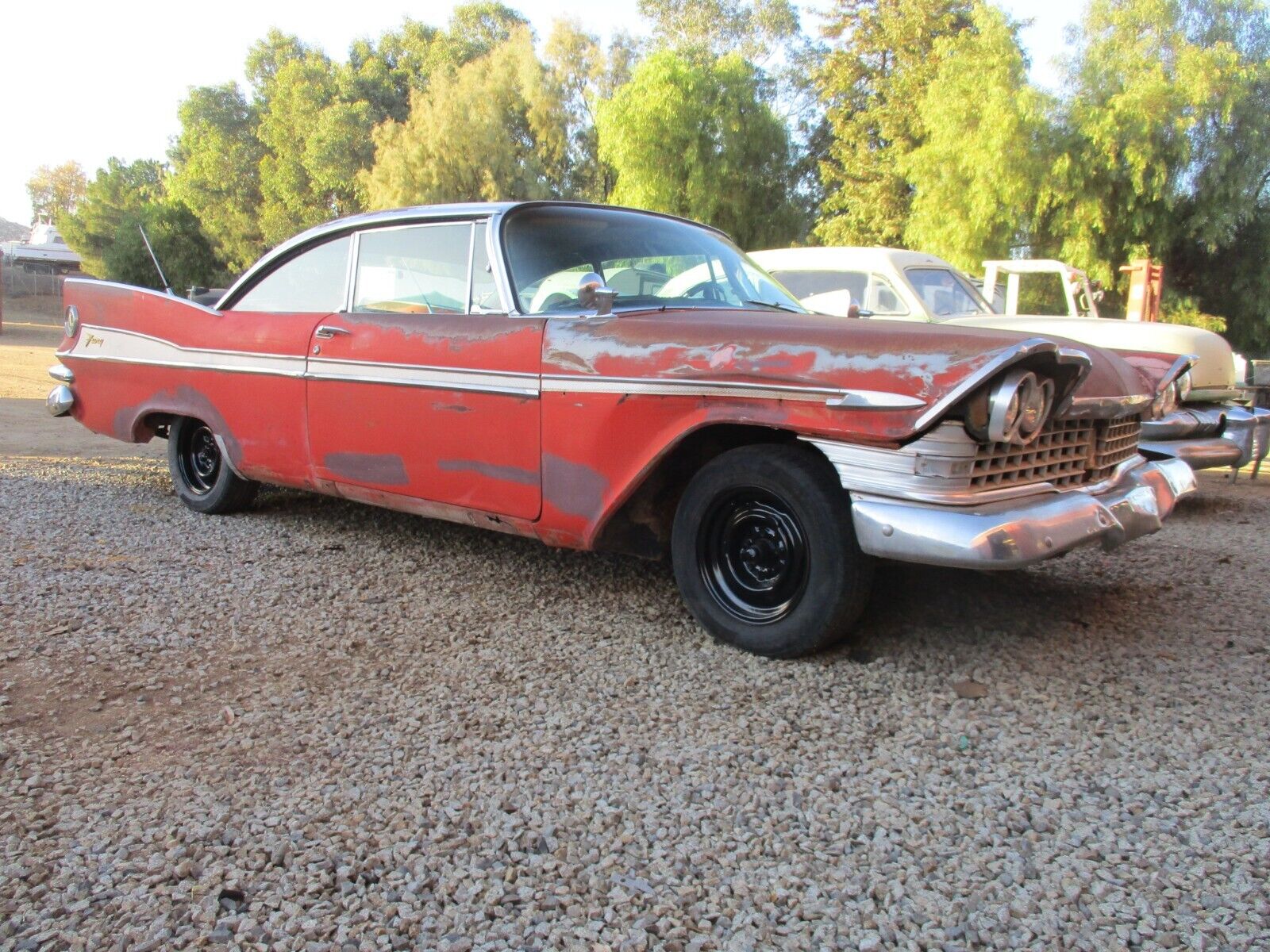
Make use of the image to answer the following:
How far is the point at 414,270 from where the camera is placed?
4.02 m

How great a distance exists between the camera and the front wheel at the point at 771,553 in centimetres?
283

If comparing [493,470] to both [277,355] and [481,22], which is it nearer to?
[277,355]

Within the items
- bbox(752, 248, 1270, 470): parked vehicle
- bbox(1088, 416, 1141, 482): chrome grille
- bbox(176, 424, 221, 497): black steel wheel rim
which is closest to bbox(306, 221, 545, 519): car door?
bbox(176, 424, 221, 497): black steel wheel rim

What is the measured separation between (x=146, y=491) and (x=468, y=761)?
4172 mm

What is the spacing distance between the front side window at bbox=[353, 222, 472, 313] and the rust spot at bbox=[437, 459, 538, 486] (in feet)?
2.03

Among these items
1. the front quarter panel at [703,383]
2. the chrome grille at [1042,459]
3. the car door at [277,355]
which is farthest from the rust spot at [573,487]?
the car door at [277,355]

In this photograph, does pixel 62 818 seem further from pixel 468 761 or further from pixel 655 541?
pixel 655 541

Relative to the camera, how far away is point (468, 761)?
240 centimetres

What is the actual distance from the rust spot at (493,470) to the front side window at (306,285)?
3.63ft

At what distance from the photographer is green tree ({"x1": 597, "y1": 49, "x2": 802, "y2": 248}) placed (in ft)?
91.0

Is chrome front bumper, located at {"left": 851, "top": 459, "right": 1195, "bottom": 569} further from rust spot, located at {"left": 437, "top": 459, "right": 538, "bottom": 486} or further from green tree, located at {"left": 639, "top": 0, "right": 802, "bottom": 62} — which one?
green tree, located at {"left": 639, "top": 0, "right": 802, "bottom": 62}

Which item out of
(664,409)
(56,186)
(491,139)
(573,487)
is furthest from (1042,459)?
(56,186)

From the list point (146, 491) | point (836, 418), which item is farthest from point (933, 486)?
point (146, 491)

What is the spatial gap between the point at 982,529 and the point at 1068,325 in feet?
16.3
